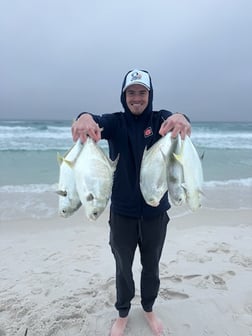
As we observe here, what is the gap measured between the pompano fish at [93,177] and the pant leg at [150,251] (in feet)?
2.26

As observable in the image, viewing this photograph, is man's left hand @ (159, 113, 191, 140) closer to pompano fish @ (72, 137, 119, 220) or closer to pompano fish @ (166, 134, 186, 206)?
pompano fish @ (166, 134, 186, 206)

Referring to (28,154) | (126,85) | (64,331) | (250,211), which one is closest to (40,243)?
(64,331)

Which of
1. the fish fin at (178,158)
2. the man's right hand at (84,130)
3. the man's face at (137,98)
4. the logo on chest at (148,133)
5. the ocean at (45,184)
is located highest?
the man's face at (137,98)

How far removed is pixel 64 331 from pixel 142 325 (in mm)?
752

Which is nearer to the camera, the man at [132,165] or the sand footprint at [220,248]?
the man at [132,165]

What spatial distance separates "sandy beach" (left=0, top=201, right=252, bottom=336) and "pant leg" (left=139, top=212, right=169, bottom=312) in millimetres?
345

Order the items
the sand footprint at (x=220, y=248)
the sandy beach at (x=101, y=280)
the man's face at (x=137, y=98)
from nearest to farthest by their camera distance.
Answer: the man's face at (x=137, y=98)
the sandy beach at (x=101, y=280)
the sand footprint at (x=220, y=248)

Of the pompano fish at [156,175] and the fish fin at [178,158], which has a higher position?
the fish fin at [178,158]

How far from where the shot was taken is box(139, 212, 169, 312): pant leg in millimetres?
2621

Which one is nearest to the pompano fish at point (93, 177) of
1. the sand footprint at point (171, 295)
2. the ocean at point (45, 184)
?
the sand footprint at point (171, 295)

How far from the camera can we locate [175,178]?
2.03m

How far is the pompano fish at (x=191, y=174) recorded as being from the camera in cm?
201

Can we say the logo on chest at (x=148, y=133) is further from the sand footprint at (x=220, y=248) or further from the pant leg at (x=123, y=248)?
the sand footprint at (x=220, y=248)

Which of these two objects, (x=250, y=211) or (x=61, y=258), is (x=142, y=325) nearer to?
(x=61, y=258)
